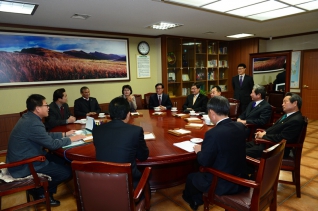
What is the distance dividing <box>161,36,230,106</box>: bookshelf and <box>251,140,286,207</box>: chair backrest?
4.46 meters

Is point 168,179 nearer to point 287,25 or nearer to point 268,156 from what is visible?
point 268,156

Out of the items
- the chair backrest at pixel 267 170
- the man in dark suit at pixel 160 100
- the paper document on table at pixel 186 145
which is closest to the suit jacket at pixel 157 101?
the man in dark suit at pixel 160 100

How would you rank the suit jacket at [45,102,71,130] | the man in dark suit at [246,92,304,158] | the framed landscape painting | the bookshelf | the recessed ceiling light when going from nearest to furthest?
the man in dark suit at [246,92,304,158]
the suit jacket at [45,102,71,130]
the recessed ceiling light
the framed landscape painting
the bookshelf

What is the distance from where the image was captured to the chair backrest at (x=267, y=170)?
1478 mm

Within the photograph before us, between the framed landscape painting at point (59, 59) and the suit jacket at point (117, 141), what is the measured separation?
3457mm

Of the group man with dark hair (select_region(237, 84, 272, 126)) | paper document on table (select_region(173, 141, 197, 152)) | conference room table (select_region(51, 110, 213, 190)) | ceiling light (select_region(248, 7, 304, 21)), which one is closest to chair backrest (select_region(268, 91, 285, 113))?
ceiling light (select_region(248, 7, 304, 21))

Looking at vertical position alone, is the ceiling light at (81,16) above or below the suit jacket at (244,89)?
above

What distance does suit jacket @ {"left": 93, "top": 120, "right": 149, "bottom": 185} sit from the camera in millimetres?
1549

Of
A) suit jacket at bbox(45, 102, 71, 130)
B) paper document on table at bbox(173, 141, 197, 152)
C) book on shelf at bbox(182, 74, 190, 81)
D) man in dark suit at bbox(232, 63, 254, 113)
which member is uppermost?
book on shelf at bbox(182, 74, 190, 81)

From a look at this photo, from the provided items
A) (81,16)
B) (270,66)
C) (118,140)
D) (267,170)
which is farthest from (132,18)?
(270,66)

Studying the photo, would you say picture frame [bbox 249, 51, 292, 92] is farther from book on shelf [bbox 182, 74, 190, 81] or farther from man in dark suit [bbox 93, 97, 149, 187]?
man in dark suit [bbox 93, 97, 149, 187]

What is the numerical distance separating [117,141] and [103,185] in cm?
32

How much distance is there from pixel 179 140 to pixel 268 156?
95 cm

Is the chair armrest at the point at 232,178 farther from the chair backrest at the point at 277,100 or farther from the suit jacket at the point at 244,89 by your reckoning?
the chair backrest at the point at 277,100
